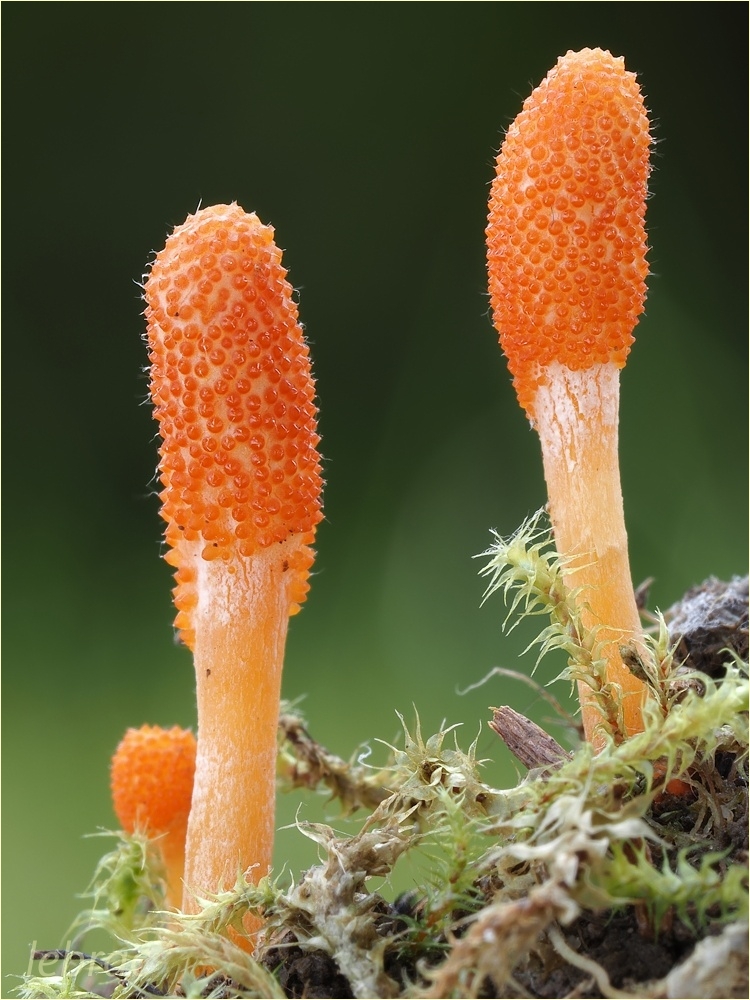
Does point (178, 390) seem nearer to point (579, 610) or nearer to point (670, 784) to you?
point (579, 610)

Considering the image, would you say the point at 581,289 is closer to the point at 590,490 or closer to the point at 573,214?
the point at 573,214

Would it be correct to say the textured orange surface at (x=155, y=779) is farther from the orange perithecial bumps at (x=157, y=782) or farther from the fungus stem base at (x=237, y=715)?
the fungus stem base at (x=237, y=715)

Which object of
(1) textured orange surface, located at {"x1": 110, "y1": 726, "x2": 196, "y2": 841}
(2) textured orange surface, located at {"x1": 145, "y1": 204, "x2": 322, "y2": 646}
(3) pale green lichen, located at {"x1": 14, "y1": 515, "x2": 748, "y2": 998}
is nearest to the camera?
(3) pale green lichen, located at {"x1": 14, "y1": 515, "x2": 748, "y2": 998}

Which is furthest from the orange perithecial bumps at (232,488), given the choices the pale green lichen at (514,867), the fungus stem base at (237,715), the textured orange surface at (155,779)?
the textured orange surface at (155,779)

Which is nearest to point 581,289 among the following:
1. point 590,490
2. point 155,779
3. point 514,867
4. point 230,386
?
point 590,490

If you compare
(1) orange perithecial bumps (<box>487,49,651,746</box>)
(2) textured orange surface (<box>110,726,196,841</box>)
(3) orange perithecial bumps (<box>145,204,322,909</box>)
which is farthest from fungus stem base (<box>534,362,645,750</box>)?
(2) textured orange surface (<box>110,726,196,841</box>)

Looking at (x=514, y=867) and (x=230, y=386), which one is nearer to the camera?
(x=514, y=867)

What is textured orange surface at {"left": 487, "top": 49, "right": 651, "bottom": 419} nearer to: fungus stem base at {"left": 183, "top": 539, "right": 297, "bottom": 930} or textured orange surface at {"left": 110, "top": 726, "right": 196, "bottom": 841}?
fungus stem base at {"left": 183, "top": 539, "right": 297, "bottom": 930}
